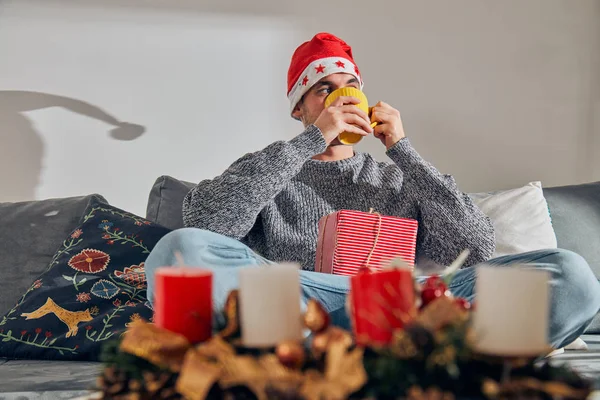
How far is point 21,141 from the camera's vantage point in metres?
2.34

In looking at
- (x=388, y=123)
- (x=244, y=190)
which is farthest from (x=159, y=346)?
(x=388, y=123)

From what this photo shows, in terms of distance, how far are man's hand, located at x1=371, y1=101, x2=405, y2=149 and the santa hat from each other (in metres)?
0.18

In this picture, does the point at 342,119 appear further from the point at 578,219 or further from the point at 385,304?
the point at 385,304

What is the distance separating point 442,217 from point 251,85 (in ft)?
3.12

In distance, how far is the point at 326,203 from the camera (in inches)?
73.3

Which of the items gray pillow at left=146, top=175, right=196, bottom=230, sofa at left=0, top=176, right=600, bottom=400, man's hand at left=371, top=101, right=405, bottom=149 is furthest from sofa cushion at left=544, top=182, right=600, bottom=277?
gray pillow at left=146, top=175, right=196, bottom=230

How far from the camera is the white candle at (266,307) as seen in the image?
712 millimetres

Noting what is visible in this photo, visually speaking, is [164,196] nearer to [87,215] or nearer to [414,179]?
[87,215]

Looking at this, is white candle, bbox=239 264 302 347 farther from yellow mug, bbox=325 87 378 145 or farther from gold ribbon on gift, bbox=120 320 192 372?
yellow mug, bbox=325 87 378 145

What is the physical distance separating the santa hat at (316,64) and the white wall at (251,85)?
14.6 inches

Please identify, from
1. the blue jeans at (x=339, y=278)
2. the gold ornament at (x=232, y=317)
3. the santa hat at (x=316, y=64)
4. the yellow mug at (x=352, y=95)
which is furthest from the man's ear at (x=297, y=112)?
the gold ornament at (x=232, y=317)

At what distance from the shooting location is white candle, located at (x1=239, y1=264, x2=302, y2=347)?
712mm

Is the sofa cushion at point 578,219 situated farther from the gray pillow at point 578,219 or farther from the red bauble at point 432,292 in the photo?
the red bauble at point 432,292

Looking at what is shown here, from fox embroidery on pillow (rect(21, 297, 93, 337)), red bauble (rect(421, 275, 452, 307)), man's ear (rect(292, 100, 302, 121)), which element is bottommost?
fox embroidery on pillow (rect(21, 297, 93, 337))
